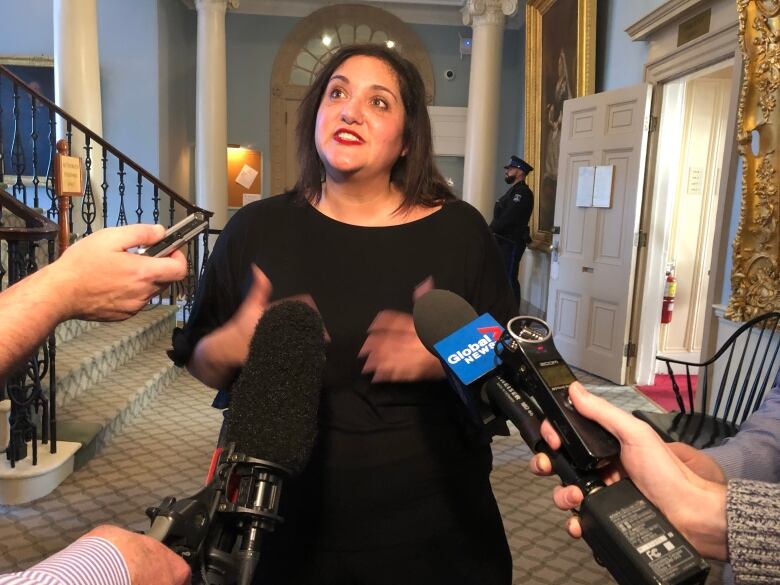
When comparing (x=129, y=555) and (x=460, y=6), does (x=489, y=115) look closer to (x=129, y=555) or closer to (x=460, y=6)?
(x=460, y=6)

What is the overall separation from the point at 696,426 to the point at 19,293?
2.47 metres

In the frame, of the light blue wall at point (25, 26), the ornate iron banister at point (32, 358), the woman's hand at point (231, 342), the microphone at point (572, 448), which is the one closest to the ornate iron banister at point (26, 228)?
the ornate iron banister at point (32, 358)

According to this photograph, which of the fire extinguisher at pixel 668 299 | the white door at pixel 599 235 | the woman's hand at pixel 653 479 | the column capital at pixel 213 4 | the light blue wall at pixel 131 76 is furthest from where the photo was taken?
the light blue wall at pixel 131 76

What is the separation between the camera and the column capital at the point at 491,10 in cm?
730

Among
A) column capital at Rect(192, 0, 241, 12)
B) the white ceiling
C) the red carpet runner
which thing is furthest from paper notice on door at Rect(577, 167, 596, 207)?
column capital at Rect(192, 0, 241, 12)

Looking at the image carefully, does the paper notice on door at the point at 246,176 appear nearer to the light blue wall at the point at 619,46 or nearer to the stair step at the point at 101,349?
the stair step at the point at 101,349

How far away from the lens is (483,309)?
1.25m

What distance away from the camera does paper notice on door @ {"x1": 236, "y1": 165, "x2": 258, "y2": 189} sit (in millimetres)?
8703

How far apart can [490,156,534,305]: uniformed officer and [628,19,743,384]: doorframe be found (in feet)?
5.51

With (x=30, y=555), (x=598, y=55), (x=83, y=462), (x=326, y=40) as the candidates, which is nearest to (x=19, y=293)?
(x=30, y=555)

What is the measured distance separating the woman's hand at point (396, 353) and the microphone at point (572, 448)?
1.10 ft

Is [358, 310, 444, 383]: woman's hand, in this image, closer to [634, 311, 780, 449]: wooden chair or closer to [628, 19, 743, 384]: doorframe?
[634, 311, 780, 449]: wooden chair

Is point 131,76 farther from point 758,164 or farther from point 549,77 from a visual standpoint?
point 758,164

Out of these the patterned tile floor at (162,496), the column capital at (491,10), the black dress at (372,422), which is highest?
the column capital at (491,10)
